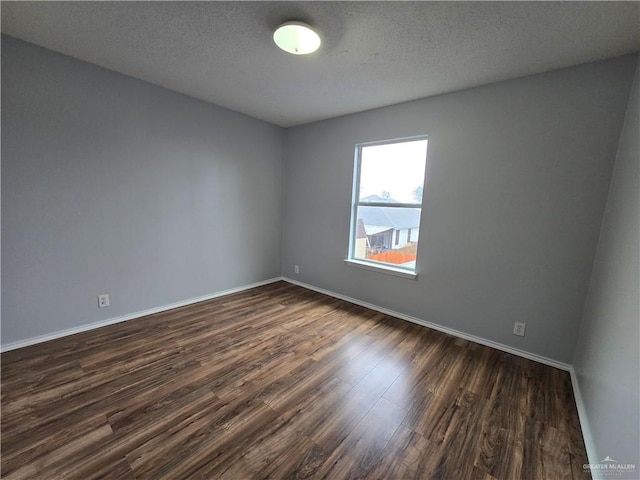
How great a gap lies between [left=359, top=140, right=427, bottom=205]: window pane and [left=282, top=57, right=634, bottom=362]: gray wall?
0.15 meters

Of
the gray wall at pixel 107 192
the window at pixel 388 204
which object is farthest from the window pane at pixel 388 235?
the gray wall at pixel 107 192

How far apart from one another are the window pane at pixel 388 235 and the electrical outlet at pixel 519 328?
3.48 feet

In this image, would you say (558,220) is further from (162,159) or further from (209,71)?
(162,159)

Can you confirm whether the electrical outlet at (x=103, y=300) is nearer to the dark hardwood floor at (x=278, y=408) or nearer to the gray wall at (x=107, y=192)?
the gray wall at (x=107, y=192)

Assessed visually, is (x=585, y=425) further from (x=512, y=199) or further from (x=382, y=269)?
(x=382, y=269)

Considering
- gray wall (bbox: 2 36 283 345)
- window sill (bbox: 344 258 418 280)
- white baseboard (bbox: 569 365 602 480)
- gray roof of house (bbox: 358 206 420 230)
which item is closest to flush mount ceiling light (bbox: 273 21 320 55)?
gray wall (bbox: 2 36 283 345)

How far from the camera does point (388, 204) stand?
124 inches

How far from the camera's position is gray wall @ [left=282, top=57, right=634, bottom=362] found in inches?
76.6

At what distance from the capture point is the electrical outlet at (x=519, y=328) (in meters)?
2.28

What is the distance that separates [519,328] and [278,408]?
86.2 inches

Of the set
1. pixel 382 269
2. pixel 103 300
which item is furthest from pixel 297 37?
pixel 103 300

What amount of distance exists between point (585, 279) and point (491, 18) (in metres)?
2.01

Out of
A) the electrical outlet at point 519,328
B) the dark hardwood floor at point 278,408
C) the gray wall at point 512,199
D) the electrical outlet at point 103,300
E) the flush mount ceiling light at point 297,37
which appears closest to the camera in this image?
the dark hardwood floor at point 278,408

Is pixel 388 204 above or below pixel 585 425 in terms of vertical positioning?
above
